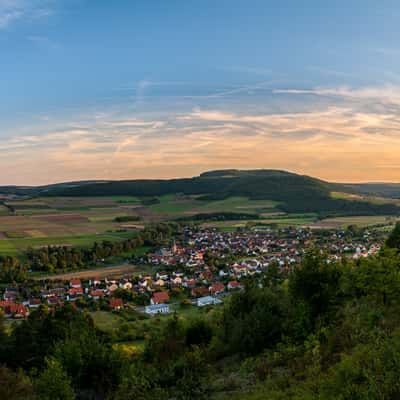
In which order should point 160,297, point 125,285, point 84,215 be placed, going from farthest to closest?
point 84,215, point 125,285, point 160,297

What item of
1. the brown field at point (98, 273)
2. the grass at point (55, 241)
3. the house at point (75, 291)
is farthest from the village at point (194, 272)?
the grass at point (55, 241)

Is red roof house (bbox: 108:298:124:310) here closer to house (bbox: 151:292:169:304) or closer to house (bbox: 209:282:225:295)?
house (bbox: 151:292:169:304)

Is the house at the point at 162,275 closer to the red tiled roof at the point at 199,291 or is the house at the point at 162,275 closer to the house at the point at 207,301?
the red tiled roof at the point at 199,291

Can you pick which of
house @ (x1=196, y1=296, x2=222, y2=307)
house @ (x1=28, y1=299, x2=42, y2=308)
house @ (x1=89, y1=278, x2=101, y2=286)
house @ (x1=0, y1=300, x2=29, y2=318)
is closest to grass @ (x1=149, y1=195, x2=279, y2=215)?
house @ (x1=89, y1=278, x2=101, y2=286)

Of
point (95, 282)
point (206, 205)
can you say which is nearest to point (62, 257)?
point (95, 282)

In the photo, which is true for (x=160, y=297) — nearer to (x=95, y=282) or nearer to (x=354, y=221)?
(x=95, y=282)

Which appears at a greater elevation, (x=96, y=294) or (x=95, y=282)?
(x=95, y=282)

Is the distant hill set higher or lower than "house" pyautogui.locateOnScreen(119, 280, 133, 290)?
higher
